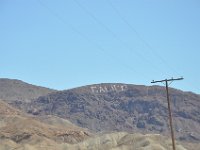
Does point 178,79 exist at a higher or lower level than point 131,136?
lower

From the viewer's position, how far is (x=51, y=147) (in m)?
190

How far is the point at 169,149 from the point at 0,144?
203 feet

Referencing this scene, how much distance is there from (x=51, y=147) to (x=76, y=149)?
9622 millimetres

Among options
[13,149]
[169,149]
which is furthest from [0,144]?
[169,149]

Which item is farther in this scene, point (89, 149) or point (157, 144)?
point (89, 149)

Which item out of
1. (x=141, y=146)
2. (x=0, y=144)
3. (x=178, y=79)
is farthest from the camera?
(x=0, y=144)

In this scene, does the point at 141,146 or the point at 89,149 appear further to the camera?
the point at 89,149

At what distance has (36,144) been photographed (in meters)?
199

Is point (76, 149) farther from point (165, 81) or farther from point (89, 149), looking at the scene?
point (165, 81)

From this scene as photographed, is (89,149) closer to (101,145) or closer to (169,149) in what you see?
(101,145)

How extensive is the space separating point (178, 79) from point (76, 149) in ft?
483

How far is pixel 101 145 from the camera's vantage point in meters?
196

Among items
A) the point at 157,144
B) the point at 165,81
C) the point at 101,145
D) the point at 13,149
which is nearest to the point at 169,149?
the point at 157,144

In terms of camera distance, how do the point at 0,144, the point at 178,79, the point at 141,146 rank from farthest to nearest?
the point at 0,144
the point at 141,146
the point at 178,79
